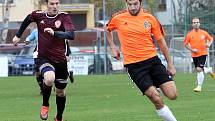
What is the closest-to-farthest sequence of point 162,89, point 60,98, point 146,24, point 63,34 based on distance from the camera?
point 162,89 → point 146,24 → point 63,34 → point 60,98

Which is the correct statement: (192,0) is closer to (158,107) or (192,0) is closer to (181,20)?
(181,20)

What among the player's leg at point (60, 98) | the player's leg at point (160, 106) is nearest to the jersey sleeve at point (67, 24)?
the player's leg at point (60, 98)

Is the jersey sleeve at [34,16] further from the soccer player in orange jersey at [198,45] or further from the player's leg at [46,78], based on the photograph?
the soccer player in orange jersey at [198,45]

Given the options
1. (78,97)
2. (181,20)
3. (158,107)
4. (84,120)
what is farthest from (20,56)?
(158,107)

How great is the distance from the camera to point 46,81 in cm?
1253

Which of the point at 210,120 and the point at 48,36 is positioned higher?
the point at 48,36

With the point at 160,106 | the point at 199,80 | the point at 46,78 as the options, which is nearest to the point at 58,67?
the point at 46,78

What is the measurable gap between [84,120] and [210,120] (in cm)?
228

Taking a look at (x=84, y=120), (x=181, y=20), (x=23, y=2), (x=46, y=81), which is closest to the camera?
(x=46, y=81)

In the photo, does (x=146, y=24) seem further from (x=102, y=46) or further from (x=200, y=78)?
(x=102, y=46)

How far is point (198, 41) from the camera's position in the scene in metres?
23.8

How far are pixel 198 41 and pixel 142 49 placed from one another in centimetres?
1268

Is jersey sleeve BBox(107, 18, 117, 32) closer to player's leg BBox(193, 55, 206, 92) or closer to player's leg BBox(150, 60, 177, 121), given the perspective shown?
player's leg BBox(150, 60, 177, 121)

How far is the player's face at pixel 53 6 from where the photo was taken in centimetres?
1270
